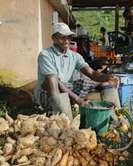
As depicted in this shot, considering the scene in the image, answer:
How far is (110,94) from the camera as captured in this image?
6852mm

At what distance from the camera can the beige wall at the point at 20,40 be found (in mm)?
9531

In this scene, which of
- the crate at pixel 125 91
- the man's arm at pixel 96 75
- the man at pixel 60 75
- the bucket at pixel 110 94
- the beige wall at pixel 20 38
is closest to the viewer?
the man at pixel 60 75

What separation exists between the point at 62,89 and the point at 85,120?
767 millimetres

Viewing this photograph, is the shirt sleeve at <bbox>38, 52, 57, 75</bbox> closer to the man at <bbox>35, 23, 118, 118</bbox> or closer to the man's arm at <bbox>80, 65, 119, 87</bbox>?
the man at <bbox>35, 23, 118, 118</bbox>

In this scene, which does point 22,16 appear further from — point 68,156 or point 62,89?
point 68,156

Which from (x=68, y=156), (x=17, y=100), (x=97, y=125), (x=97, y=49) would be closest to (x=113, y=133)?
(x=97, y=125)

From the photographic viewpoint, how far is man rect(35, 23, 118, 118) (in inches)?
260

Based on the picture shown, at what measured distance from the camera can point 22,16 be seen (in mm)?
9578

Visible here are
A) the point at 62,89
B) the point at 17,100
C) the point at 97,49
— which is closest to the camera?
the point at 62,89

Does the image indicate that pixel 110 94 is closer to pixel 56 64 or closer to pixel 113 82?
pixel 113 82

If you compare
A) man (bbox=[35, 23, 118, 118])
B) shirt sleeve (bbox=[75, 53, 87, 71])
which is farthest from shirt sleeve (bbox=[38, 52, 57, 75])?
shirt sleeve (bbox=[75, 53, 87, 71])

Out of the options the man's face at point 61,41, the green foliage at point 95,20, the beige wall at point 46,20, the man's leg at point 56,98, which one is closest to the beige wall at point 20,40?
the beige wall at point 46,20

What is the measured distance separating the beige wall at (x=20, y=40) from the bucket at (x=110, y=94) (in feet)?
9.46

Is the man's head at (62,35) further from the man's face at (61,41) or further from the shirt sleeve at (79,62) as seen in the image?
the shirt sleeve at (79,62)
